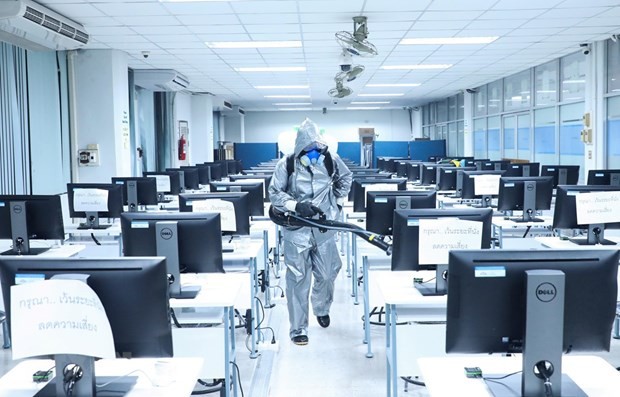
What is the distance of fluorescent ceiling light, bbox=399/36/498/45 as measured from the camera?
7469mm

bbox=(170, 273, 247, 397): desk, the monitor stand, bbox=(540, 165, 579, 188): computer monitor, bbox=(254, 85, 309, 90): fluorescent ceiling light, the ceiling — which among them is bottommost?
bbox=(170, 273, 247, 397): desk

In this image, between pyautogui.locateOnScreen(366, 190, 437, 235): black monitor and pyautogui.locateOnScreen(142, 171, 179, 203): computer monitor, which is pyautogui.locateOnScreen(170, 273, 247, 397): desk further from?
pyautogui.locateOnScreen(142, 171, 179, 203): computer monitor

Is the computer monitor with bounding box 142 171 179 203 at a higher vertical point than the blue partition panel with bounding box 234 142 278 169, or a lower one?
lower

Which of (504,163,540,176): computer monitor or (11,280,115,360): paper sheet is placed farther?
(504,163,540,176): computer monitor

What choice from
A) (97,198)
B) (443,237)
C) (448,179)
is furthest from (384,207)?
(448,179)

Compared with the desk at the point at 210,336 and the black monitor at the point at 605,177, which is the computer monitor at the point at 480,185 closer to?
the black monitor at the point at 605,177

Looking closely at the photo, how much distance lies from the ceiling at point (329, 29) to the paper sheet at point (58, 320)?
14.0 ft

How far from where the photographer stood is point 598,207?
12.1 ft

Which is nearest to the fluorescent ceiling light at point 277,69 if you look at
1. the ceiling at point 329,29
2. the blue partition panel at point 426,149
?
the ceiling at point 329,29

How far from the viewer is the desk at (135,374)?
1832mm

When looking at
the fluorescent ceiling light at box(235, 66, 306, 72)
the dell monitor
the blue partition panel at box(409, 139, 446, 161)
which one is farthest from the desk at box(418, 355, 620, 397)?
the blue partition panel at box(409, 139, 446, 161)

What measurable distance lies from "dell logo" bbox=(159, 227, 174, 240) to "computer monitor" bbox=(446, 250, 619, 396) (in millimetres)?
1469

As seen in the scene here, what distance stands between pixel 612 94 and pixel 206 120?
9.82m

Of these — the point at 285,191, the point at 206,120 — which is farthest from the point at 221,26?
the point at 206,120
